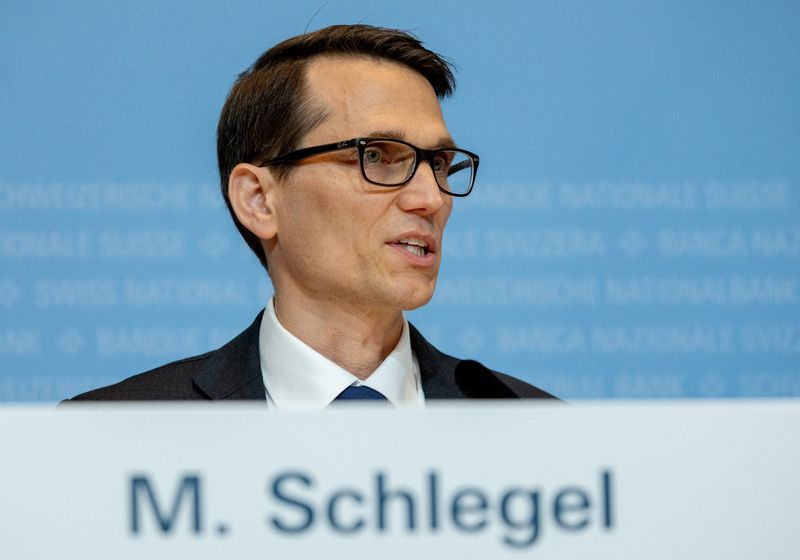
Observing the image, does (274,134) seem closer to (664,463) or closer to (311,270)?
(311,270)

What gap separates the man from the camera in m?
1.27

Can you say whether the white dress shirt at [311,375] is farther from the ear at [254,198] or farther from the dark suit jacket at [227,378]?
the ear at [254,198]

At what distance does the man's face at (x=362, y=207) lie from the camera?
4.13 ft

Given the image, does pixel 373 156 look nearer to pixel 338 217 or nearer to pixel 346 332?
pixel 338 217

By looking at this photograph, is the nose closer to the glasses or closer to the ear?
the glasses

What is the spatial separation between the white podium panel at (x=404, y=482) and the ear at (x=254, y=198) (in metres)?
0.75

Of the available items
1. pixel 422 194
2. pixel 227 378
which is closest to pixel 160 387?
pixel 227 378

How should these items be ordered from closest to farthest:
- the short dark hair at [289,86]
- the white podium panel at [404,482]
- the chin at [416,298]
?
1. the white podium panel at [404,482]
2. the chin at [416,298]
3. the short dark hair at [289,86]

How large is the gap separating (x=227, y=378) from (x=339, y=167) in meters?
0.32

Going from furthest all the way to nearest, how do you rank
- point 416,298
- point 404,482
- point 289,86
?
point 289,86 → point 416,298 → point 404,482

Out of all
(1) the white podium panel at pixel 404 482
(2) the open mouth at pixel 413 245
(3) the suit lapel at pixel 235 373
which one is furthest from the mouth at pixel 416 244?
(1) the white podium panel at pixel 404 482

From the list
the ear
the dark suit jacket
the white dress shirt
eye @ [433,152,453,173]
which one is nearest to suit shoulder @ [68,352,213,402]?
the dark suit jacket

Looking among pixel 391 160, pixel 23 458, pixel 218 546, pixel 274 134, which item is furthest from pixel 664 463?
pixel 274 134

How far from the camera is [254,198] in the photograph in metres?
1.40
